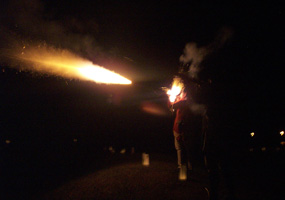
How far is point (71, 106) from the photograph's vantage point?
14141 mm

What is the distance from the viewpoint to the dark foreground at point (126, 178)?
16.8 feet

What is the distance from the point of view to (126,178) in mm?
6441

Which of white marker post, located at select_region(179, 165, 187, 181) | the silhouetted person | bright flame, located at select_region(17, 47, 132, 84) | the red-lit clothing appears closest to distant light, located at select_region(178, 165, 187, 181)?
white marker post, located at select_region(179, 165, 187, 181)

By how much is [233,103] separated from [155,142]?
8.37m

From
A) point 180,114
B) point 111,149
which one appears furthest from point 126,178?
point 111,149

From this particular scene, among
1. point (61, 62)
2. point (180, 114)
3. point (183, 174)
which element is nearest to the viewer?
point (183, 174)

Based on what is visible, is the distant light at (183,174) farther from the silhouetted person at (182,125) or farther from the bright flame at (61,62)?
the bright flame at (61,62)

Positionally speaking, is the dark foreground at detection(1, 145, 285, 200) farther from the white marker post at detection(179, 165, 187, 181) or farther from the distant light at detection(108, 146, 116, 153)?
the distant light at detection(108, 146, 116, 153)

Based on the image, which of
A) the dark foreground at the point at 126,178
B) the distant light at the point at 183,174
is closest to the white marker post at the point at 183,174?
the distant light at the point at 183,174

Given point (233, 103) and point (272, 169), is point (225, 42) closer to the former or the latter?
→ point (233, 103)

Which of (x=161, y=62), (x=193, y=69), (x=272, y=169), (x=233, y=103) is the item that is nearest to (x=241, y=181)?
(x=272, y=169)

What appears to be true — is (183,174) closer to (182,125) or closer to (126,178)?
(182,125)

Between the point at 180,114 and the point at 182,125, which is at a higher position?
the point at 180,114

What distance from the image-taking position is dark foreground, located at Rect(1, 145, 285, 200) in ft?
16.8
